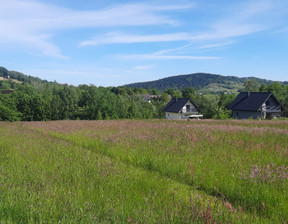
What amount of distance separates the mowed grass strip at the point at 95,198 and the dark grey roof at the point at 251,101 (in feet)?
162

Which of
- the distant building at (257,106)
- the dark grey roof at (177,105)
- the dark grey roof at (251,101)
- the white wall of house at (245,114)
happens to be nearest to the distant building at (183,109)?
the dark grey roof at (177,105)

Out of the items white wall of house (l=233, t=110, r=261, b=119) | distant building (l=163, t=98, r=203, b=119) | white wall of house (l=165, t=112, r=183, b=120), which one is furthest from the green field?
white wall of house (l=165, t=112, r=183, b=120)

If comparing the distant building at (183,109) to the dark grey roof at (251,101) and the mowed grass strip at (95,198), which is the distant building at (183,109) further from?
the mowed grass strip at (95,198)

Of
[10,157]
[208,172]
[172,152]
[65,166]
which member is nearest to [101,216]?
[65,166]

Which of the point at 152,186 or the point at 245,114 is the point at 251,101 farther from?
the point at 152,186

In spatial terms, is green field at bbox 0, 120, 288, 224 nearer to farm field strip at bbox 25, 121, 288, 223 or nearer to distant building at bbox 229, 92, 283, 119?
farm field strip at bbox 25, 121, 288, 223

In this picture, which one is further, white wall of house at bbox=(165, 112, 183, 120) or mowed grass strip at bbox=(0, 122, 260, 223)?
white wall of house at bbox=(165, 112, 183, 120)

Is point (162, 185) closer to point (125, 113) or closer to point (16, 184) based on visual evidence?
point (16, 184)

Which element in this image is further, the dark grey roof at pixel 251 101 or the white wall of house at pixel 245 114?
the white wall of house at pixel 245 114

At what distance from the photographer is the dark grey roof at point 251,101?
48.0 metres

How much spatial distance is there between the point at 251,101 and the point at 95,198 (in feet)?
176

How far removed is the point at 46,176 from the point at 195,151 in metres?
4.67

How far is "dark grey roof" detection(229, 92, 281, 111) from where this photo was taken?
157 feet

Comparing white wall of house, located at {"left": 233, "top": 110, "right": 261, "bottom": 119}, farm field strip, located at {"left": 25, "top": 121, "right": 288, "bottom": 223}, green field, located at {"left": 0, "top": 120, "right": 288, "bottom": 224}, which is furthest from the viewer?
white wall of house, located at {"left": 233, "top": 110, "right": 261, "bottom": 119}
